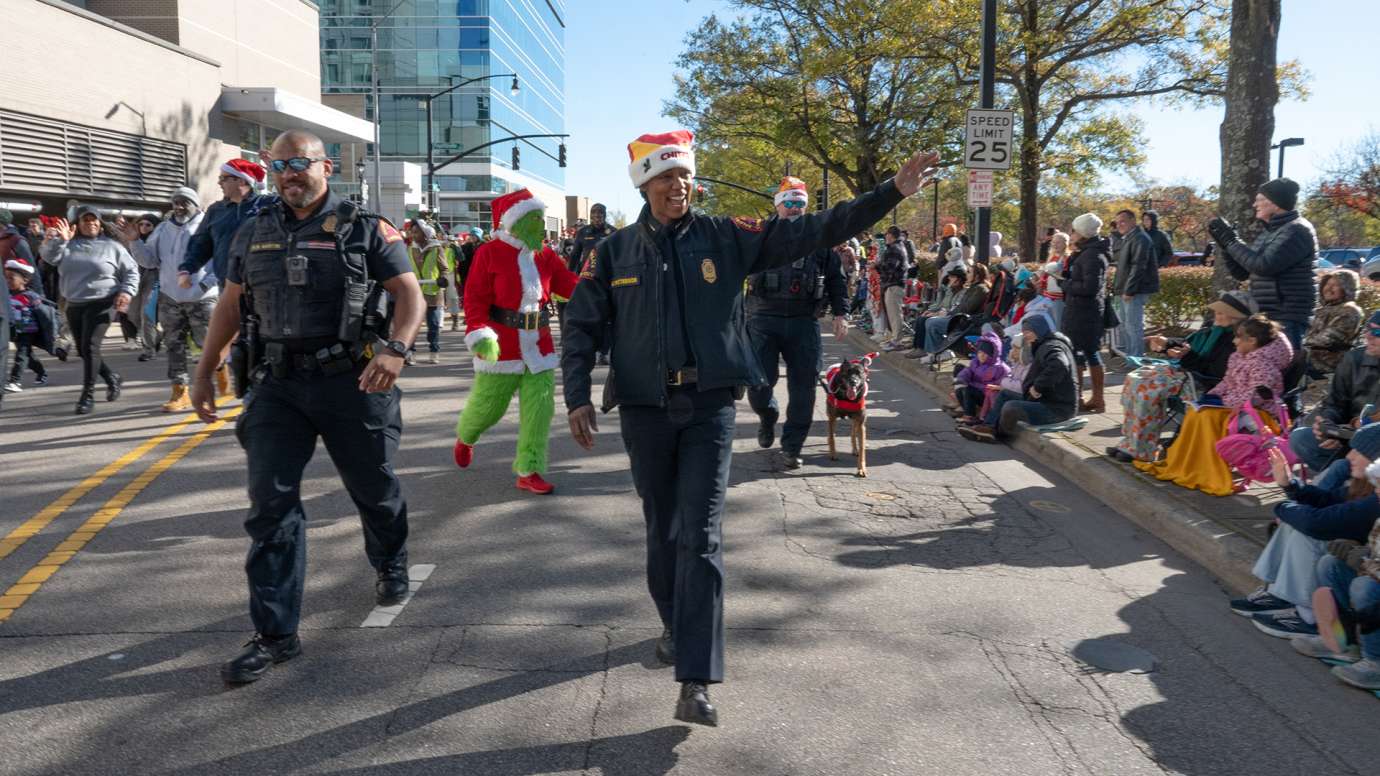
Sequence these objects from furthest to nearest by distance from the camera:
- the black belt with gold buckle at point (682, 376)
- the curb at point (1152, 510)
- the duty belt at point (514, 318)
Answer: the duty belt at point (514, 318) → the curb at point (1152, 510) → the black belt with gold buckle at point (682, 376)

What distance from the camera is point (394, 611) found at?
4.71 metres

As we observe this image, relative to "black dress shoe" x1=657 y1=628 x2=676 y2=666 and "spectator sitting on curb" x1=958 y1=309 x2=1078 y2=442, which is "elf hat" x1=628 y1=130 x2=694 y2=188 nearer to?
"black dress shoe" x1=657 y1=628 x2=676 y2=666

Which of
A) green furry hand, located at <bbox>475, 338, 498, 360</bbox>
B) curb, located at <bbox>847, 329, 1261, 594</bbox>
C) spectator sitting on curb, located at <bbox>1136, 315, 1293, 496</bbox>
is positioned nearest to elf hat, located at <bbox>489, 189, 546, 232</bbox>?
green furry hand, located at <bbox>475, 338, 498, 360</bbox>

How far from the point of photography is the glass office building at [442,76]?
226ft

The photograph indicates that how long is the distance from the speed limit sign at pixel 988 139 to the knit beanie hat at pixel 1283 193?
5.51m

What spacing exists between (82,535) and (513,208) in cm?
318

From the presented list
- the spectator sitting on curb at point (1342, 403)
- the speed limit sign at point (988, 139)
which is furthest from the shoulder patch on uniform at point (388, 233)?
the speed limit sign at point (988, 139)

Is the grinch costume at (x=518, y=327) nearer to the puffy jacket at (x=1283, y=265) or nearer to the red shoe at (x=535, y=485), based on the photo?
the red shoe at (x=535, y=485)

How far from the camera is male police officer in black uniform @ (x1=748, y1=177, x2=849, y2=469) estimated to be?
779cm

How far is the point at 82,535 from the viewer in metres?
5.93

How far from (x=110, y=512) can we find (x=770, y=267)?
15.1 feet

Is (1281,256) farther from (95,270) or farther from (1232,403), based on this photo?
(95,270)

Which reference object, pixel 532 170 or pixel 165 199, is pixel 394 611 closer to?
pixel 165 199

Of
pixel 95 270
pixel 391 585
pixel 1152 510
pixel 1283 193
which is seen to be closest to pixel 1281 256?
pixel 1283 193
